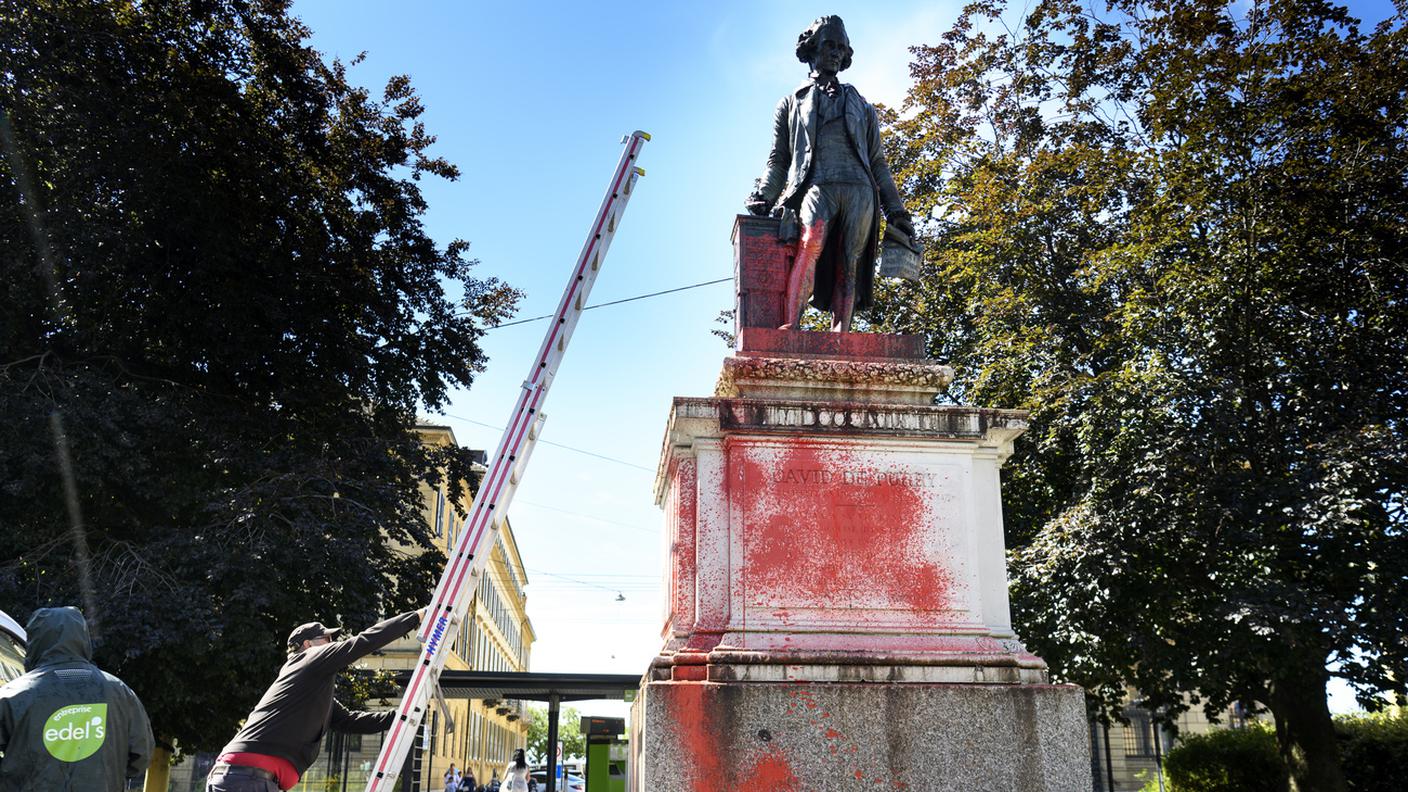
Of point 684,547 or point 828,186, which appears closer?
point 684,547

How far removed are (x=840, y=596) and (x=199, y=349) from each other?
1316 cm

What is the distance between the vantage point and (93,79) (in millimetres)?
13734

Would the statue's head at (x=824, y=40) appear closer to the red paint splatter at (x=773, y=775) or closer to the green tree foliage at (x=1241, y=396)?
the red paint splatter at (x=773, y=775)

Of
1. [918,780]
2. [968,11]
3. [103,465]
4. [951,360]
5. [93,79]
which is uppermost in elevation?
[968,11]

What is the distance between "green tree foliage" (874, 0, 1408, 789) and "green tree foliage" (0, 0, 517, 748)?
32.4ft

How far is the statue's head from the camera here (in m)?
7.31

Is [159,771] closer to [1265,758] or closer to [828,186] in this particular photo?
[828,186]

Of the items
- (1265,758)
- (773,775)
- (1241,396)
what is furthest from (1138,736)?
(773,775)

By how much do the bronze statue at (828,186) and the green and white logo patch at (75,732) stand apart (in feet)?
13.8

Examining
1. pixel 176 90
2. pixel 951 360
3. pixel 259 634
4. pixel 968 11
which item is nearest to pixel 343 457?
pixel 259 634

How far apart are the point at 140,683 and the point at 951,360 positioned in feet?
44.5

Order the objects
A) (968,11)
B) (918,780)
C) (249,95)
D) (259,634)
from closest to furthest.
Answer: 1. (918,780)
2. (259,634)
3. (249,95)
4. (968,11)

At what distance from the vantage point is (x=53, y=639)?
14.6 ft

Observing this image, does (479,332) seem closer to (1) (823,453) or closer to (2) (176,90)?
(2) (176,90)
